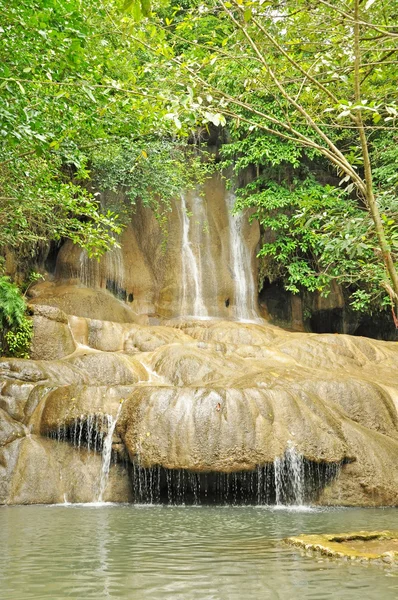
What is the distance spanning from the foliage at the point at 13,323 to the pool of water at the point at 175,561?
237 inches

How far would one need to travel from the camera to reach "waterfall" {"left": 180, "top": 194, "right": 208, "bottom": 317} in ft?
67.5

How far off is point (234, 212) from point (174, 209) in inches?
126

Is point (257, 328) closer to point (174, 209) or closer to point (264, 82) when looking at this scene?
point (174, 209)

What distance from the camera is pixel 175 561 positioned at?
4.65 metres

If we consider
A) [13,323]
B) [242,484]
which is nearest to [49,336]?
[13,323]

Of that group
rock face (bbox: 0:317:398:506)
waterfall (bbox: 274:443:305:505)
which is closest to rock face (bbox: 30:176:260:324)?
rock face (bbox: 0:317:398:506)

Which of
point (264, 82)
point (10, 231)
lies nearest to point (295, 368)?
point (10, 231)

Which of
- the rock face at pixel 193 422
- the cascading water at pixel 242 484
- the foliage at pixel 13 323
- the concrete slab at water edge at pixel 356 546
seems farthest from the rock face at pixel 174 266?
the concrete slab at water edge at pixel 356 546

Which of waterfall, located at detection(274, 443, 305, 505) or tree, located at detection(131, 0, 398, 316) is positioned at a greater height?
tree, located at detection(131, 0, 398, 316)

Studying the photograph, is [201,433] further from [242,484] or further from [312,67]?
[312,67]

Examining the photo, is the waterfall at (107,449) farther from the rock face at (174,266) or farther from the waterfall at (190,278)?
the waterfall at (190,278)

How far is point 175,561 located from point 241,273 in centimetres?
1779

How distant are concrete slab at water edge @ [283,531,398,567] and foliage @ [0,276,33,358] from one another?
29.8 ft

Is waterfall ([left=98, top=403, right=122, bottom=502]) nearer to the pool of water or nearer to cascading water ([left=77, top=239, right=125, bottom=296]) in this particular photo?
the pool of water
